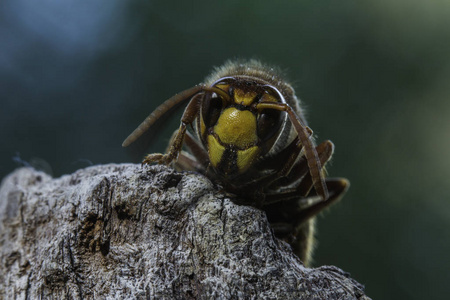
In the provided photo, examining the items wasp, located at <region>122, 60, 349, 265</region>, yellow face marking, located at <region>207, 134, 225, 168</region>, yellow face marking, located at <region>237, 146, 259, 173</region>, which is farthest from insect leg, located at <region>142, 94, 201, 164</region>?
yellow face marking, located at <region>237, 146, 259, 173</region>

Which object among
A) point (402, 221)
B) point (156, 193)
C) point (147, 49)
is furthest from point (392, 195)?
point (156, 193)

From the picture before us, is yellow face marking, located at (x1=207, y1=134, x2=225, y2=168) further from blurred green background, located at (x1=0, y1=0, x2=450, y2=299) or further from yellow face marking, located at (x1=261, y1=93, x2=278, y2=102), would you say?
blurred green background, located at (x1=0, y1=0, x2=450, y2=299)

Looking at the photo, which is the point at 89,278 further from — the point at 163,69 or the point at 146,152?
the point at 163,69

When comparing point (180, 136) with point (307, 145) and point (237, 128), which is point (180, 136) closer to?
point (237, 128)

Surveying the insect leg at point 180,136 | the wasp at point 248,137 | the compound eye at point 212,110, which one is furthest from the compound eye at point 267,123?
the insect leg at point 180,136

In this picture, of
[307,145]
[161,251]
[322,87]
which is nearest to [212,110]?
[307,145]

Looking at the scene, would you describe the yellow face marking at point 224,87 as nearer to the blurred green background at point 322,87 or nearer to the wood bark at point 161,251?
the wood bark at point 161,251
